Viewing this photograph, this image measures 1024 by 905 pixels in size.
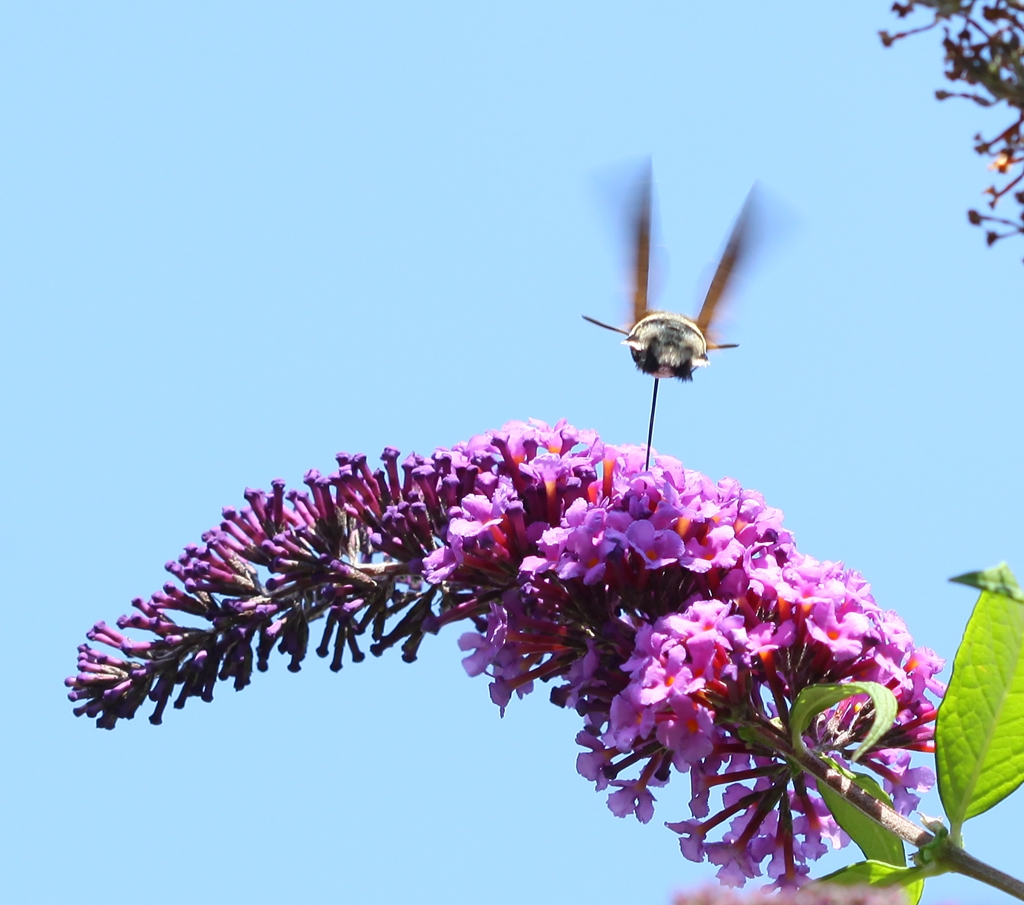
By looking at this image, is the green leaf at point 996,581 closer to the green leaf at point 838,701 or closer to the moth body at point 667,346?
the green leaf at point 838,701

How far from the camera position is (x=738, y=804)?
12.7 ft

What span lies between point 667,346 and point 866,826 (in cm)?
149

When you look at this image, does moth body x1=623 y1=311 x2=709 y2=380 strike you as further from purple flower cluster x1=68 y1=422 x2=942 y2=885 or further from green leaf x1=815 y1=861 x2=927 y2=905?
green leaf x1=815 y1=861 x2=927 y2=905

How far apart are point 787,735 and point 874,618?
1.50ft

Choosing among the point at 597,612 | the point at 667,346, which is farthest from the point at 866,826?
the point at 667,346

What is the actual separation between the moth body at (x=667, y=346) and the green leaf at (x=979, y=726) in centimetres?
115

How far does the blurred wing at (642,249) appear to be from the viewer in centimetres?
393

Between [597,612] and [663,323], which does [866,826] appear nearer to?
[597,612]

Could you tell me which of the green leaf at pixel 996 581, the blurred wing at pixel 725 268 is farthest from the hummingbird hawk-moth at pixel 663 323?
the green leaf at pixel 996 581

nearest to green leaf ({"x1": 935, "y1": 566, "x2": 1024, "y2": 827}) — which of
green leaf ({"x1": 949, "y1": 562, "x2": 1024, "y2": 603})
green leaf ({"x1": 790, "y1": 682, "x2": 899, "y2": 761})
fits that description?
green leaf ({"x1": 790, "y1": 682, "x2": 899, "y2": 761})

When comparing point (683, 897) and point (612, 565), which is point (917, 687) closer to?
point (612, 565)

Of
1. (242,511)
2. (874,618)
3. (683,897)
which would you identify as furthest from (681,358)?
(683,897)

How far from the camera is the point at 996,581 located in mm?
2492

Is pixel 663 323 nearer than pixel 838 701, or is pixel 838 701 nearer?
pixel 838 701
